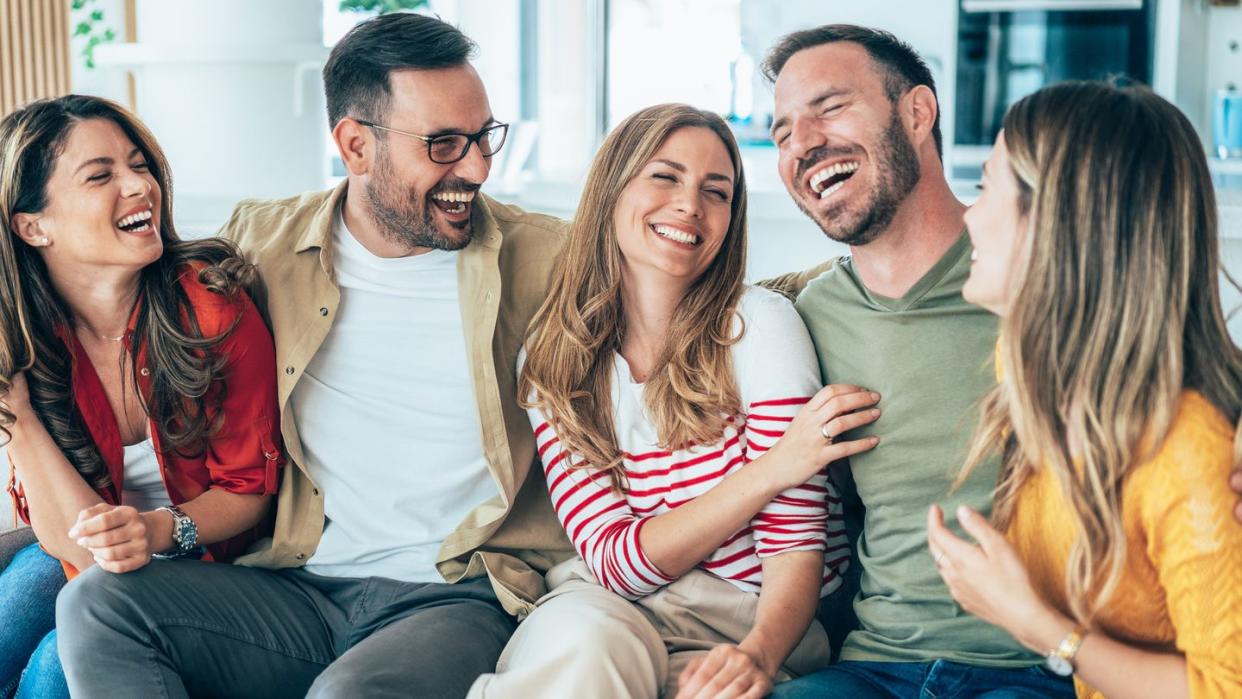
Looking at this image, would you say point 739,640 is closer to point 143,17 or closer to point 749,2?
point 143,17

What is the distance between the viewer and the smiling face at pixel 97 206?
72.6 inches

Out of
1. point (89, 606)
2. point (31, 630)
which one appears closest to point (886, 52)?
point (89, 606)

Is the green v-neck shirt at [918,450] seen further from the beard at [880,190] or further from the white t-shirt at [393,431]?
the white t-shirt at [393,431]

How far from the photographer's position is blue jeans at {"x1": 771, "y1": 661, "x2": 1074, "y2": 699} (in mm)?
1549

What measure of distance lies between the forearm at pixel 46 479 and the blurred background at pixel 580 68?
4.20 feet

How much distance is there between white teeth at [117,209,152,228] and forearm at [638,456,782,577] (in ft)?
2.94

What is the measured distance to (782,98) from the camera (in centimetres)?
186

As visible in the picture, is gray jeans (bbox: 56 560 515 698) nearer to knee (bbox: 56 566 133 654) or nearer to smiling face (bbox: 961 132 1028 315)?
knee (bbox: 56 566 133 654)

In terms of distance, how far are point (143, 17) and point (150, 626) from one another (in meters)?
2.16

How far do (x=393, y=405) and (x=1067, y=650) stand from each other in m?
1.08

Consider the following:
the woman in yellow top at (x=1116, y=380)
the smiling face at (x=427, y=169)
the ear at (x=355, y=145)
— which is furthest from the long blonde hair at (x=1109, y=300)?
the ear at (x=355, y=145)

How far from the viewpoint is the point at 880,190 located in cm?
177

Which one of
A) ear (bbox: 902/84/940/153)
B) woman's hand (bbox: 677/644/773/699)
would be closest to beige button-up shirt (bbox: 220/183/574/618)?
woman's hand (bbox: 677/644/773/699)

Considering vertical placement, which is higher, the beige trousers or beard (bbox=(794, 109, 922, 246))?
beard (bbox=(794, 109, 922, 246))
